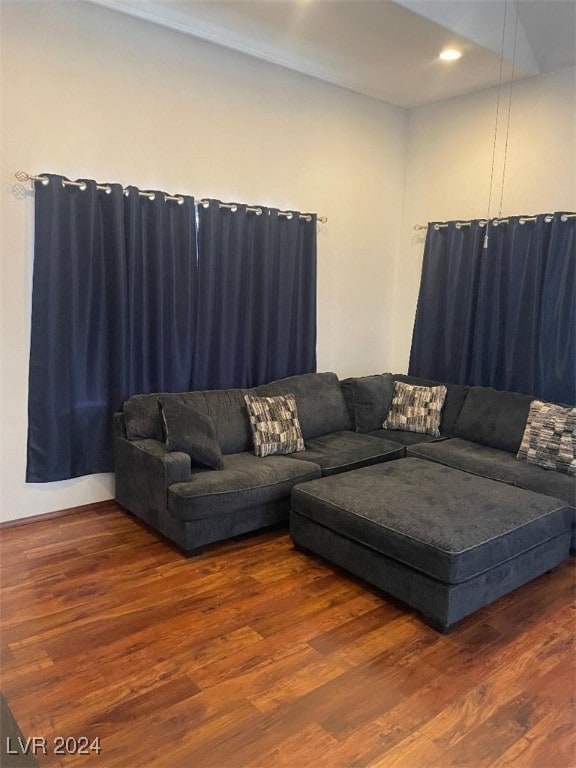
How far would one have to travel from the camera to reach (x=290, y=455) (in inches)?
154

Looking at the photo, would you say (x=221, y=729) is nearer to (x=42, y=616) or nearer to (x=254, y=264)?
(x=42, y=616)

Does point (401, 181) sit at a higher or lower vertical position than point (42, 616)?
higher

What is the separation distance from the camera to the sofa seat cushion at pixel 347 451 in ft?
12.5

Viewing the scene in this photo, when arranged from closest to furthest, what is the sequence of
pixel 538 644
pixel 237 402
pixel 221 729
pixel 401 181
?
pixel 221 729
pixel 538 644
pixel 237 402
pixel 401 181

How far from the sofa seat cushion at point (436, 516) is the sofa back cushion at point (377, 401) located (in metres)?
1.10

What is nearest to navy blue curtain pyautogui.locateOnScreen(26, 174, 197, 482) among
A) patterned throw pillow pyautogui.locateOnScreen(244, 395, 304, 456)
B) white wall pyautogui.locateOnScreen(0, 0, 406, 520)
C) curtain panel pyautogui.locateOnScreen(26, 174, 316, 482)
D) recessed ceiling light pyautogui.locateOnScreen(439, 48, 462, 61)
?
curtain panel pyautogui.locateOnScreen(26, 174, 316, 482)

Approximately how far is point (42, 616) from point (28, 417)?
4.21 feet

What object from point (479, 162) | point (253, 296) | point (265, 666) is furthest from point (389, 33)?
point (265, 666)

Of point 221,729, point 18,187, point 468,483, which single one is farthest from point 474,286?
point 221,729

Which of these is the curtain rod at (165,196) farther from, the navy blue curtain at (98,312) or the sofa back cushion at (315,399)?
the sofa back cushion at (315,399)

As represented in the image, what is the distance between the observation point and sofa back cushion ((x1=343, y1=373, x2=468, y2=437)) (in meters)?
4.54

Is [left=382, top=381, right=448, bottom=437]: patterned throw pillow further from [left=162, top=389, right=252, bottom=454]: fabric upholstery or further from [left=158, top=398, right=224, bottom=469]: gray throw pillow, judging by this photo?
[left=158, top=398, right=224, bottom=469]: gray throw pillow

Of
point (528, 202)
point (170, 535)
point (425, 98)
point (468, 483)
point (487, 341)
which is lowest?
point (170, 535)

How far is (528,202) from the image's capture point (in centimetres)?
446
